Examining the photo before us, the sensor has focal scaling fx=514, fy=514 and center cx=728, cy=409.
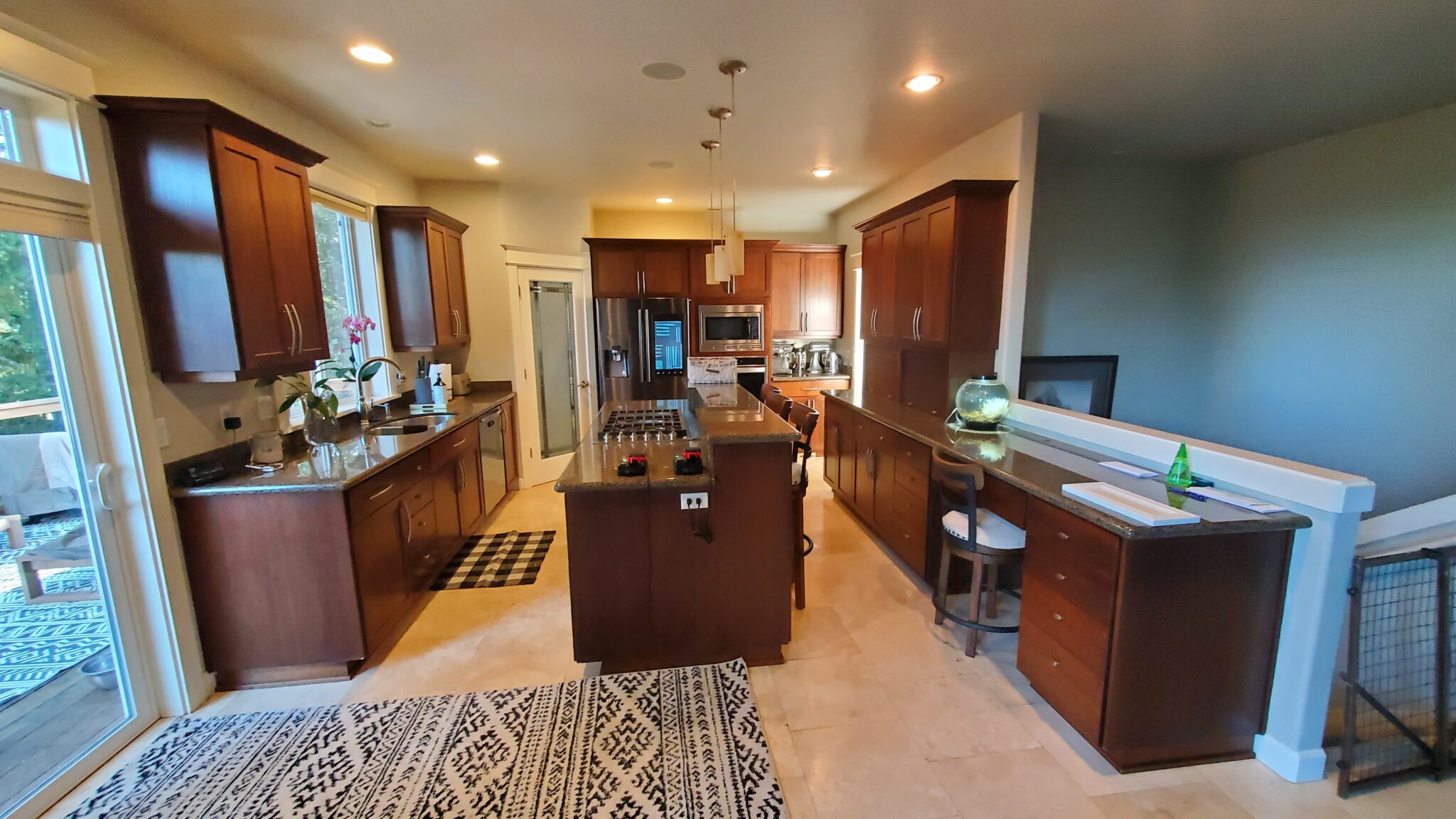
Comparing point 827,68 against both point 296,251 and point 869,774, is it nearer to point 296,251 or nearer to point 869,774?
point 296,251

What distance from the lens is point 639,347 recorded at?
16.8 feet

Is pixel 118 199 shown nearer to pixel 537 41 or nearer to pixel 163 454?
pixel 163 454

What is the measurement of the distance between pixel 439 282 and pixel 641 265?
1869mm

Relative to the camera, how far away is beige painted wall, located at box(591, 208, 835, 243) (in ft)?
18.9

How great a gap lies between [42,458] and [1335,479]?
4.31 m

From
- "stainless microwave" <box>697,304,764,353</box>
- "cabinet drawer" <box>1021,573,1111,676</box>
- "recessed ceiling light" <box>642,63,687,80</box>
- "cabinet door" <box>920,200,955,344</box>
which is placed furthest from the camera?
"stainless microwave" <box>697,304,764,353</box>

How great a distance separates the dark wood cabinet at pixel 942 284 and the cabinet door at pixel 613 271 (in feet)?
7.81

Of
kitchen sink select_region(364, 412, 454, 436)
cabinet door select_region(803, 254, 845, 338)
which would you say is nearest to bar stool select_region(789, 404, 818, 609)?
kitchen sink select_region(364, 412, 454, 436)

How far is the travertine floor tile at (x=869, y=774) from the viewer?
1662 mm

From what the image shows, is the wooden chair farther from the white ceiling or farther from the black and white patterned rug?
the white ceiling

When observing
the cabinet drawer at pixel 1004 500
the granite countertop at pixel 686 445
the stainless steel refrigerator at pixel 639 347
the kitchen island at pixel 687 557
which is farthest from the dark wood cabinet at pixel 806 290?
the kitchen island at pixel 687 557

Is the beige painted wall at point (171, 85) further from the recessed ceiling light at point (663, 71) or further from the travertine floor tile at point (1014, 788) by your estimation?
the travertine floor tile at point (1014, 788)

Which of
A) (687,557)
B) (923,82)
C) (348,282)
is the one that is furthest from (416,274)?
(923,82)

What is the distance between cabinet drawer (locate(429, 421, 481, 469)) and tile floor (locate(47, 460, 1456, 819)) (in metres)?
0.81
